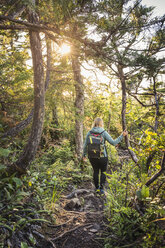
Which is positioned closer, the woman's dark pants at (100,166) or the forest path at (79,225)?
the forest path at (79,225)

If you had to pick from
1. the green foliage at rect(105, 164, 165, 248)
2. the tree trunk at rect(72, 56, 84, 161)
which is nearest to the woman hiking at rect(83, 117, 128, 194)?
the green foliage at rect(105, 164, 165, 248)

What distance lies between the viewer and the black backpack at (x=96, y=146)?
14.4ft

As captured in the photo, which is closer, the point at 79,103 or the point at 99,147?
the point at 99,147

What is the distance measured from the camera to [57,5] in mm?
3012

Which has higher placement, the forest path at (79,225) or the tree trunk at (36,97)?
the tree trunk at (36,97)

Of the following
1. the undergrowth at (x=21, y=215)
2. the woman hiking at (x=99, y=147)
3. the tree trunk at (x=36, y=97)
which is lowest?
the undergrowth at (x=21, y=215)

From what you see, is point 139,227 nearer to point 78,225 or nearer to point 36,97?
point 78,225

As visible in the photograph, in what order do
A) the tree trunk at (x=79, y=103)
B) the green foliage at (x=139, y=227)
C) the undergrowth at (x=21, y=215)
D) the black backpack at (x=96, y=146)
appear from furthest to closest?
the tree trunk at (x=79, y=103), the black backpack at (x=96, y=146), the undergrowth at (x=21, y=215), the green foliage at (x=139, y=227)

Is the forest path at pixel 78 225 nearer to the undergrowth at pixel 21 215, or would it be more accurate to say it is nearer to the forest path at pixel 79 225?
the forest path at pixel 79 225

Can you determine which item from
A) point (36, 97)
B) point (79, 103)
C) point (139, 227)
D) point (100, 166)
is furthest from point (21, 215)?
point (79, 103)

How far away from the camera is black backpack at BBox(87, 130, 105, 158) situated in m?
4.38

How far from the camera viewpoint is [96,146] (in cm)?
438

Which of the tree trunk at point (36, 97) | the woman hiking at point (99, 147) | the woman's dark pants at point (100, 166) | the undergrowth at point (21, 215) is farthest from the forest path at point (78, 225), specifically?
the tree trunk at point (36, 97)

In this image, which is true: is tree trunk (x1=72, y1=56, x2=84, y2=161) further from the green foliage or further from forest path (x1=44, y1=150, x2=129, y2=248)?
the green foliage
